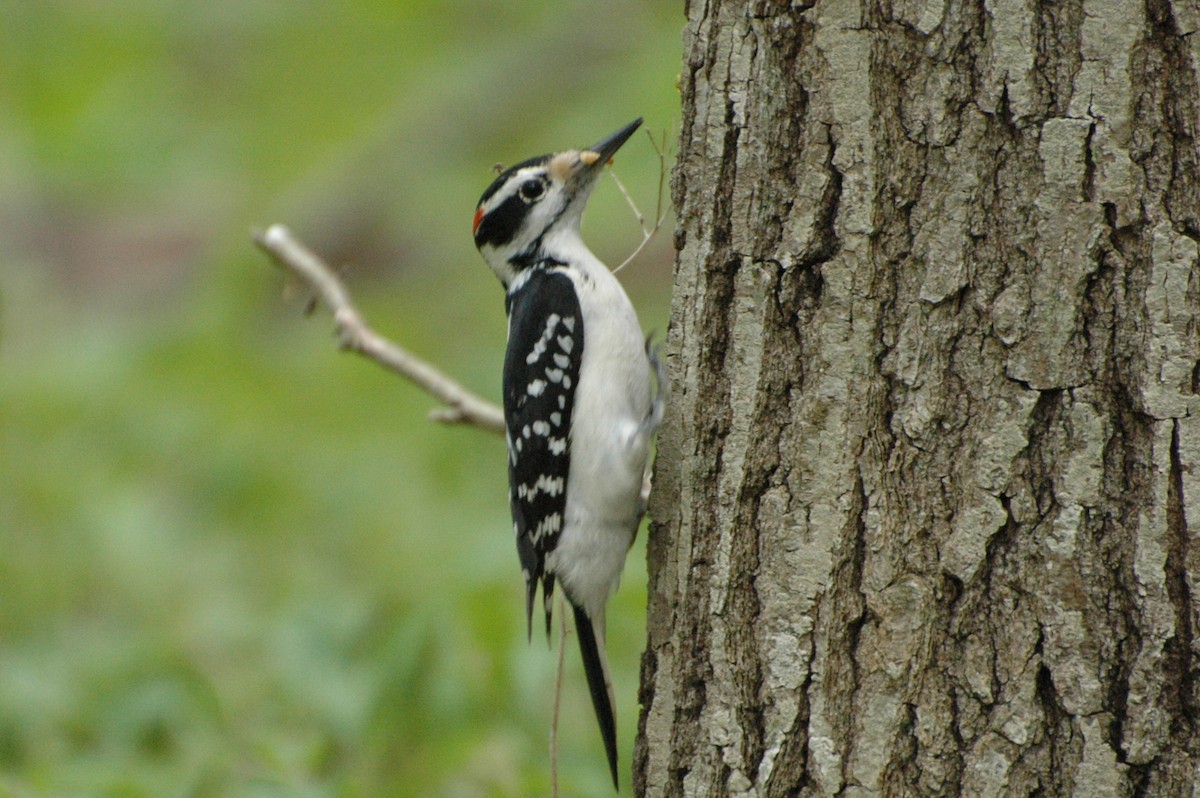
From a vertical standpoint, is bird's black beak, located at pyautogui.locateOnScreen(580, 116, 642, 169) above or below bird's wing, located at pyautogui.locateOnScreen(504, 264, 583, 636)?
above

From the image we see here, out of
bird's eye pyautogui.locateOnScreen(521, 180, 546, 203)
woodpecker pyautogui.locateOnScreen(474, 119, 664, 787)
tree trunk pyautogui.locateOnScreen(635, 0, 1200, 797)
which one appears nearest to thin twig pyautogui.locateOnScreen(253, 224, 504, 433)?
woodpecker pyautogui.locateOnScreen(474, 119, 664, 787)

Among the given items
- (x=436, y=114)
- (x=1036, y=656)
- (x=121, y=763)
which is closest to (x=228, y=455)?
(x=121, y=763)

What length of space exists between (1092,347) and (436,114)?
25.4 ft

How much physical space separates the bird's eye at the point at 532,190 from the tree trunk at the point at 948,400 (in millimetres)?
1347

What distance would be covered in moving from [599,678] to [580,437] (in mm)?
632

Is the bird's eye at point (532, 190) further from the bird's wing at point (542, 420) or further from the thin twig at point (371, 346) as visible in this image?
the thin twig at point (371, 346)

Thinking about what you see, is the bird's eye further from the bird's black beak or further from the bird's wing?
the bird's wing

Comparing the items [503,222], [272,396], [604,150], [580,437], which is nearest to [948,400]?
[580,437]

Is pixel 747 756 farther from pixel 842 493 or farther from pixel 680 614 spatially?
pixel 842 493

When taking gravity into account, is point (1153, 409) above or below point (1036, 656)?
above

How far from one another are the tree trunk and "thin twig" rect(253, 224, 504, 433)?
1354 millimetres

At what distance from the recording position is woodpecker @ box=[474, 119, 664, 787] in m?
3.32

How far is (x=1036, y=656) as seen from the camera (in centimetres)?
209

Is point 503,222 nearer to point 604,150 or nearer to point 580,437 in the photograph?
point 604,150
